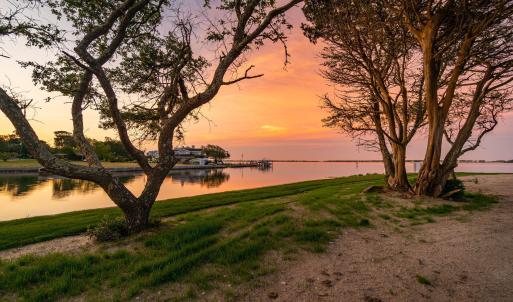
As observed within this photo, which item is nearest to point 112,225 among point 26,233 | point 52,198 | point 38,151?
point 38,151

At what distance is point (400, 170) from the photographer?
13.6 metres

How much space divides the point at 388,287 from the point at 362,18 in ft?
36.1

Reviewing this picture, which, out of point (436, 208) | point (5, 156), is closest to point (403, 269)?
point (436, 208)

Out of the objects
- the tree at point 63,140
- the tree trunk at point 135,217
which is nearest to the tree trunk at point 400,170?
the tree trunk at point 135,217

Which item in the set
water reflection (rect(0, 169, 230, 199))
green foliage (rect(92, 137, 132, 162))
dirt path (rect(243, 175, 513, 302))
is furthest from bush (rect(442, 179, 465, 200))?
green foliage (rect(92, 137, 132, 162))

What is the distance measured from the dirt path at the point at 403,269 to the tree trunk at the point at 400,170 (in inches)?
239

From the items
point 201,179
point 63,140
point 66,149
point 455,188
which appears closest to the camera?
point 455,188

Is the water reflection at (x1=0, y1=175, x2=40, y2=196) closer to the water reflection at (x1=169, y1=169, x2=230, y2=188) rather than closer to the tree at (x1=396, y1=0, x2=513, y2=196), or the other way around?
the water reflection at (x1=169, y1=169, x2=230, y2=188)

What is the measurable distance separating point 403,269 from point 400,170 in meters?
9.82

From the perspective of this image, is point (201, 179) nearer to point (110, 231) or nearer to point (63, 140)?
point (110, 231)

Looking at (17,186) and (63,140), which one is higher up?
(63,140)

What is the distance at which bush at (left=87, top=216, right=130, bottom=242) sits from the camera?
6.52 metres

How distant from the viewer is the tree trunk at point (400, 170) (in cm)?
1345

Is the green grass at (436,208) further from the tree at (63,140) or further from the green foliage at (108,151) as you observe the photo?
the tree at (63,140)
